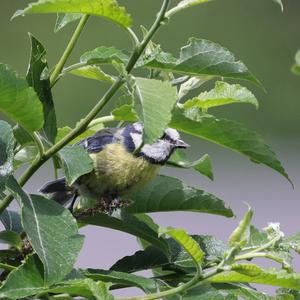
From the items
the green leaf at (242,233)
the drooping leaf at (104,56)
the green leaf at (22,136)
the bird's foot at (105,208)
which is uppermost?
the drooping leaf at (104,56)

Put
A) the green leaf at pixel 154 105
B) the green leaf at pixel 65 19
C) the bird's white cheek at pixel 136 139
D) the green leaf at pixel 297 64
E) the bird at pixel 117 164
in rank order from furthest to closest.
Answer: the bird's white cheek at pixel 136 139 < the bird at pixel 117 164 < the green leaf at pixel 65 19 < the green leaf at pixel 154 105 < the green leaf at pixel 297 64

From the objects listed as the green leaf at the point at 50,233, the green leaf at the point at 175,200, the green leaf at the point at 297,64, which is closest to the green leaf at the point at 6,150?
the green leaf at the point at 50,233

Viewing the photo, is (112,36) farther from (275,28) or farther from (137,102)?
(137,102)

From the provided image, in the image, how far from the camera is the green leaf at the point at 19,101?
1146 millimetres

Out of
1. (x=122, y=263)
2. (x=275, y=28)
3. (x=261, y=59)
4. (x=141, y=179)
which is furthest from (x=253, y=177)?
(x=122, y=263)

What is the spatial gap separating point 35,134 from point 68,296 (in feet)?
0.63

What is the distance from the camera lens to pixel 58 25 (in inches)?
52.4

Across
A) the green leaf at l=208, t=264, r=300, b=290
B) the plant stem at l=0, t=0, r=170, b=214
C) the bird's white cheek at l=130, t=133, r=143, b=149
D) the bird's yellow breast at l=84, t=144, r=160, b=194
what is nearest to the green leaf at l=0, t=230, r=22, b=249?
the plant stem at l=0, t=0, r=170, b=214

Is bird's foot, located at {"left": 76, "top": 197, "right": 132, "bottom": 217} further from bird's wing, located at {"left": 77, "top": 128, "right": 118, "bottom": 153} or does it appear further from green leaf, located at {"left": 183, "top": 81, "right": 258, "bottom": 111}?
bird's wing, located at {"left": 77, "top": 128, "right": 118, "bottom": 153}

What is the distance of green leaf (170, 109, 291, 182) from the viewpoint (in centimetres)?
122

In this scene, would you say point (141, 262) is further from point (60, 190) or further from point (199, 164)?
point (60, 190)

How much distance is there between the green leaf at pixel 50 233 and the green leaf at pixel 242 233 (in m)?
0.17

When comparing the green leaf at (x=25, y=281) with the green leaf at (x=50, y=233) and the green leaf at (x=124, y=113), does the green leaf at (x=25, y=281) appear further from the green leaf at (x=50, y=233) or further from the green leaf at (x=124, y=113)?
the green leaf at (x=124, y=113)

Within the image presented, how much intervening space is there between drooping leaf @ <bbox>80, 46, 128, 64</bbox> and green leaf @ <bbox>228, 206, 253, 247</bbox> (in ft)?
0.78
